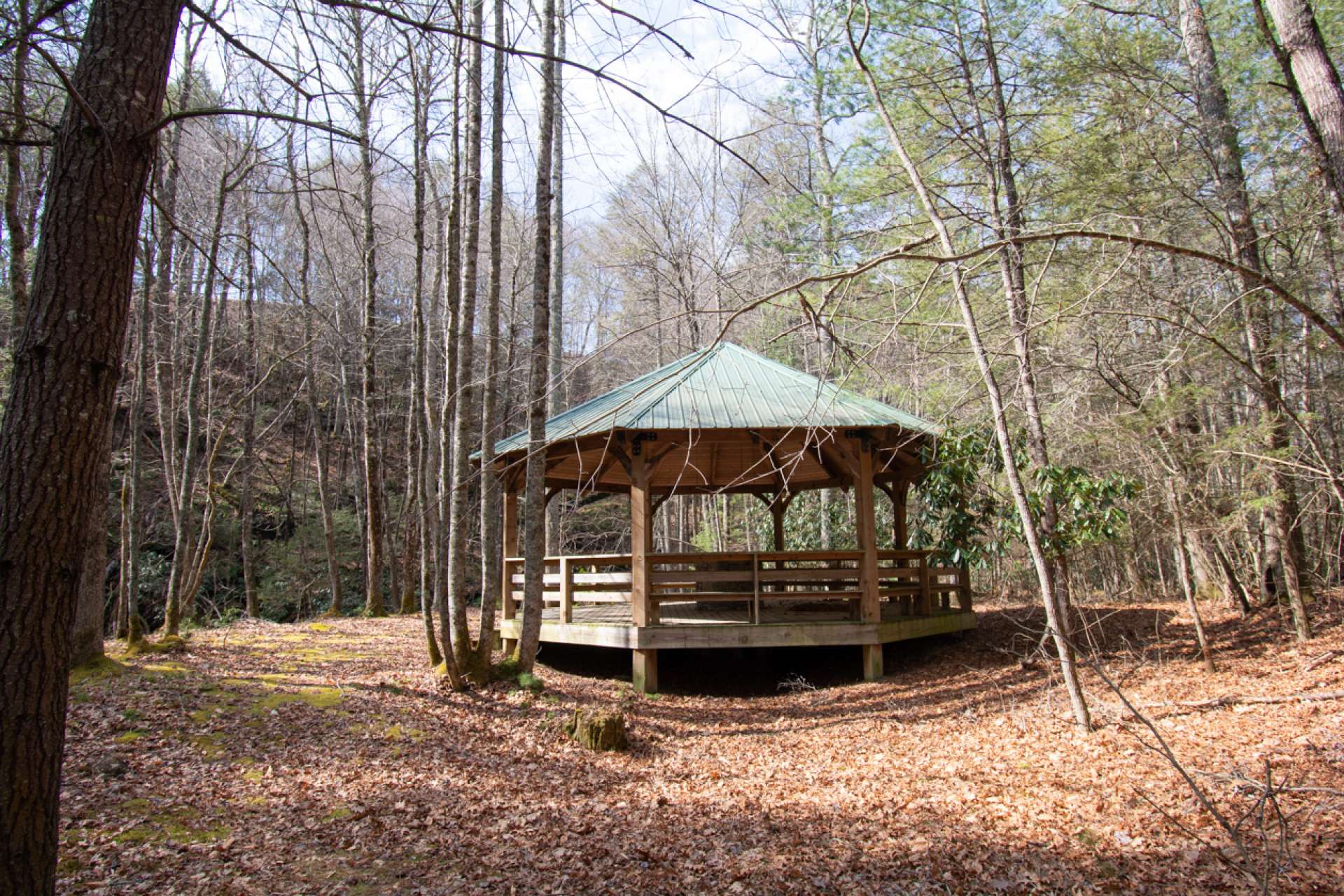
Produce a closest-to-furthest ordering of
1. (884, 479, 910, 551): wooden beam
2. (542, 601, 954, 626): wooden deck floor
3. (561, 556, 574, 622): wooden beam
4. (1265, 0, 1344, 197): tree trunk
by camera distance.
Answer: (1265, 0, 1344, 197): tree trunk
(542, 601, 954, 626): wooden deck floor
(561, 556, 574, 622): wooden beam
(884, 479, 910, 551): wooden beam

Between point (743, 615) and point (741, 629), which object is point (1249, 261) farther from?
point (743, 615)

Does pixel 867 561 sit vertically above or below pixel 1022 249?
below

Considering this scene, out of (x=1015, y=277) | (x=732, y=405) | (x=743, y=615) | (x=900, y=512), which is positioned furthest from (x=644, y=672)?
(x=1015, y=277)

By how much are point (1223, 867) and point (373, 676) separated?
7.62 meters

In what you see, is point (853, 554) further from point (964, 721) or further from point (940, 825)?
point (940, 825)

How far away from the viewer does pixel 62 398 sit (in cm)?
267

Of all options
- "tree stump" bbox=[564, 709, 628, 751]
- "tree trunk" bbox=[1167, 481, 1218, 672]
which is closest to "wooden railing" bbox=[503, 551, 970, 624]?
"tree stump" bbox=[564, 709, 628, 751]

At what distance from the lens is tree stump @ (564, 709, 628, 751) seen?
21.4 ft

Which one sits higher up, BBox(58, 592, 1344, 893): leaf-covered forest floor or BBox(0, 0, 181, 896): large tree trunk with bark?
BBox(0, 0, 181, 896): large tree trunk with bark

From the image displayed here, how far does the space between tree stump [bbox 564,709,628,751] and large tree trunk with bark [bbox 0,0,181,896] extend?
436 centimetres

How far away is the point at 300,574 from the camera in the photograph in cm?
1909

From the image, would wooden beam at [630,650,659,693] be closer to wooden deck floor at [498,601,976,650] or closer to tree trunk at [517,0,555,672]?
wooden deck floor at [498,601,976,650]

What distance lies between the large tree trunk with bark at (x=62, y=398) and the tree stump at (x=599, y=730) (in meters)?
4.36

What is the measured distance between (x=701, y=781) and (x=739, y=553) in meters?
3.68
